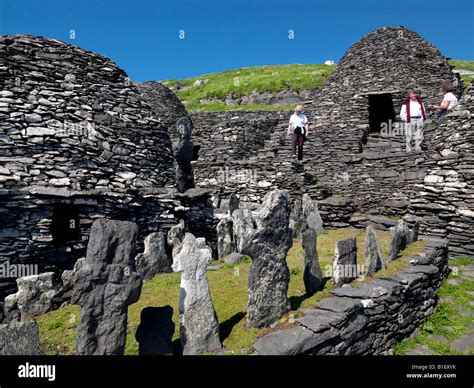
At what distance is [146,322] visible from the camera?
3.94 meters

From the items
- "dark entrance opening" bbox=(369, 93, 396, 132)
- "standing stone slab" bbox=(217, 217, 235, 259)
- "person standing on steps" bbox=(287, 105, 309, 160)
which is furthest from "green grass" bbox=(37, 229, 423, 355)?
"dark entrance opening" bbox=(369, 93, 396, 132)

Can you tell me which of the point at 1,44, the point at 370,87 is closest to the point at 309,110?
the point at 370,87

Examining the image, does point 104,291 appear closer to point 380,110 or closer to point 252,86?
point 380,110

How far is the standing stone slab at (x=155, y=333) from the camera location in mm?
3789

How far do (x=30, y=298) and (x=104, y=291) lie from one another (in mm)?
3414

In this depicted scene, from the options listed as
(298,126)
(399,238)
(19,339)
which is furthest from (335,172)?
(19,339)

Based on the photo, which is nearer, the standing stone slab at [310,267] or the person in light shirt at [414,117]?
the standing stone slab at [310,267]

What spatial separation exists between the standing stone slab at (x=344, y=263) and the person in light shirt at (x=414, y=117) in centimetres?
1069

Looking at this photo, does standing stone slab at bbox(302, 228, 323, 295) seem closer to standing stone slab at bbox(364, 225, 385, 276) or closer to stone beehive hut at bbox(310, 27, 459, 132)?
standing stone slab at bbox(364, 225, 385, 276)

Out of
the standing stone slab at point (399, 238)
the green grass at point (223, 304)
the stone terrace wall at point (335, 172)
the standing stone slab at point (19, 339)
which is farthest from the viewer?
the stone terrace wall at point (335, 172)

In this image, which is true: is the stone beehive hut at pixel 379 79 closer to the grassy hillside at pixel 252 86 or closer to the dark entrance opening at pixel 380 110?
the dark entrance opening at pixel 380 110

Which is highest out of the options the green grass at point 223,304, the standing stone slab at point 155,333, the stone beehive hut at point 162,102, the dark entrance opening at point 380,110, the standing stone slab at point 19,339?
the stone beehive hut at point 162,102

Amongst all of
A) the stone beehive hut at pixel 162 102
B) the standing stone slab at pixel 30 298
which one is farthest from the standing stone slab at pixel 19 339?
the stone beehive hut at pixel 162 102

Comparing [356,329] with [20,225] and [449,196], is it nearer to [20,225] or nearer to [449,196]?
[449,196]
